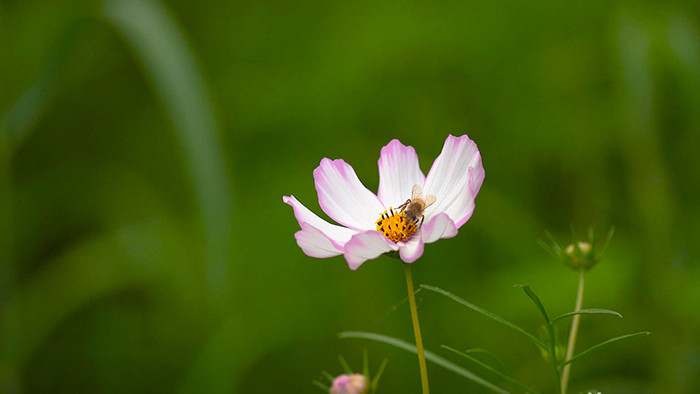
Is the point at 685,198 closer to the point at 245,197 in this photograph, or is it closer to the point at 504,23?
the point at 504,23

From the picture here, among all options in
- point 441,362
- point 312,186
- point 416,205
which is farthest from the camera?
point 312,186

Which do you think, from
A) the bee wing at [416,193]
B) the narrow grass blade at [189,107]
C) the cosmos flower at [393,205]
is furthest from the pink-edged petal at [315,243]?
the narrow grass blade at [189,107]

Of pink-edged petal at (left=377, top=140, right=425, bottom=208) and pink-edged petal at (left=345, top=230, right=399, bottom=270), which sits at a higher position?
pink-edged petal at (left=377, top=140, right=425, bottom=208)

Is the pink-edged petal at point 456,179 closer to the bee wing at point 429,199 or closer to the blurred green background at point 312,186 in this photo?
the bee wing at point 429,199

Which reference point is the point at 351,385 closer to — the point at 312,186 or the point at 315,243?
the point at 315,243

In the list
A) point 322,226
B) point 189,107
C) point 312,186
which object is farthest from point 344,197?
point 312,186

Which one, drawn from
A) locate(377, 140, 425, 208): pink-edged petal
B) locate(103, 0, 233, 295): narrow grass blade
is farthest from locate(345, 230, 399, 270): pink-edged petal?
locate(103, 0, 233, 295): narrow grass blade

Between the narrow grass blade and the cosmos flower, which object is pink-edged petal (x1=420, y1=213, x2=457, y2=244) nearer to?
the cosmos flower
